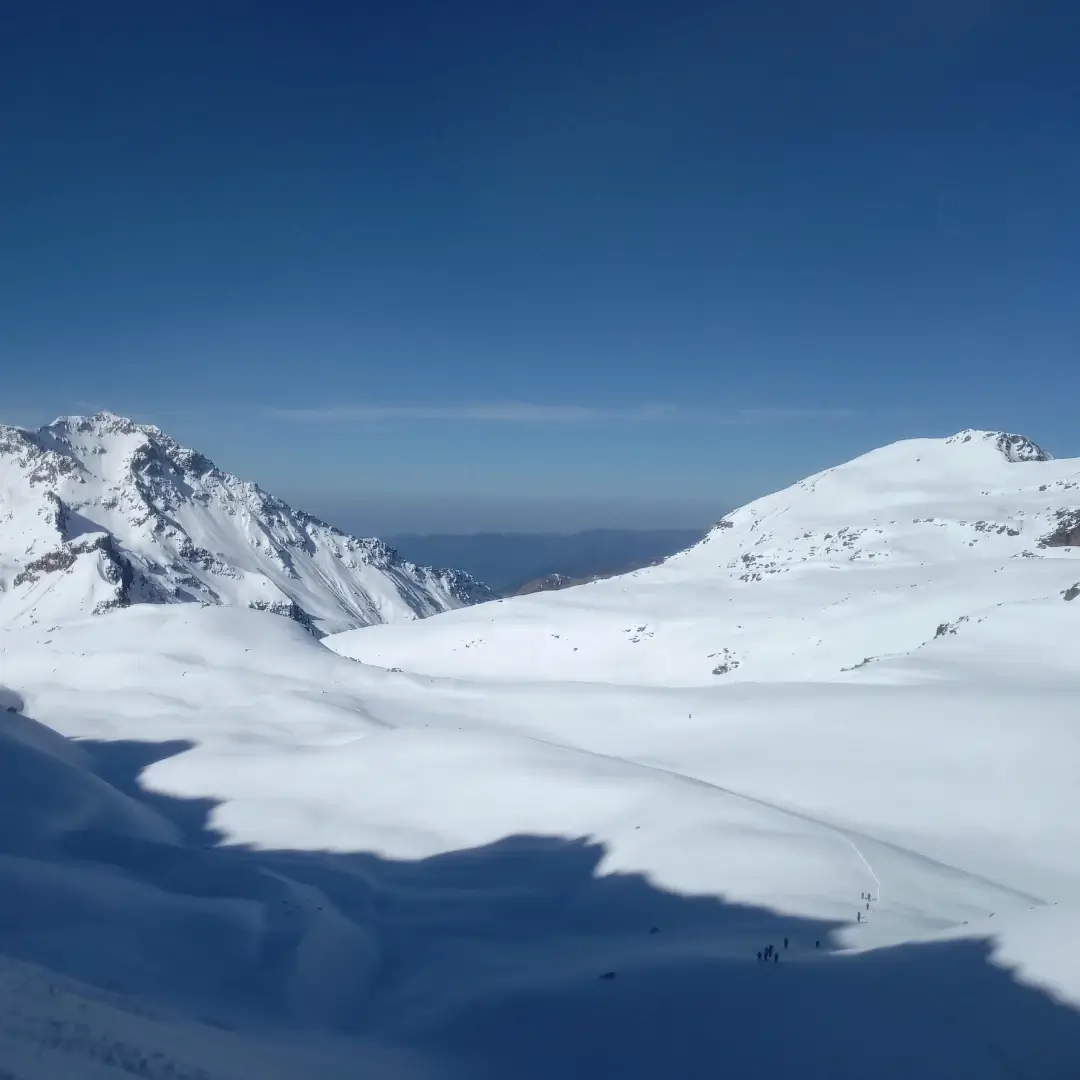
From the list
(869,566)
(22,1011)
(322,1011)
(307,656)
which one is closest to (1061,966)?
(322,1011)

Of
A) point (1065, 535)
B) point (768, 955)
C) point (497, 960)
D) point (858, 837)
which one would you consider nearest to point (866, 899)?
point (858, 837)

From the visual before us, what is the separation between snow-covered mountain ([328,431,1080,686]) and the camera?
4756cm

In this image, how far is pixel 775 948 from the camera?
486 inches

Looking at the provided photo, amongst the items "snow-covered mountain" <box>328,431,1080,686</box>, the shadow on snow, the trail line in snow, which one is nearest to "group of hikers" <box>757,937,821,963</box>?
the shadow on snow

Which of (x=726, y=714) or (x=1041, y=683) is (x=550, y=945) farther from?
(x=1041, y=683)

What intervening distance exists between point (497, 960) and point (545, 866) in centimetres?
490

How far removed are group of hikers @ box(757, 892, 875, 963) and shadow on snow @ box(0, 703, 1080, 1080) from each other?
0.58 ft

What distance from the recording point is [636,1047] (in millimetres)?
9602

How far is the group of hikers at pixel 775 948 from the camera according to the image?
11.1 metres

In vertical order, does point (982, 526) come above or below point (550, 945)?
above

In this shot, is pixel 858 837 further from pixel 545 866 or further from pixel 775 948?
pixel 545 866

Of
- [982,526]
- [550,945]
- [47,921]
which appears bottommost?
[550,945]

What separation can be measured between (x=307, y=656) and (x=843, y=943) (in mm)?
36851

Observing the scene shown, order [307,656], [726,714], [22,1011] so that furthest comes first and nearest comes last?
[307,656]
[726,714]
[22,1011]
